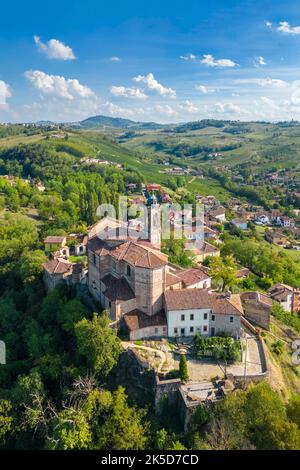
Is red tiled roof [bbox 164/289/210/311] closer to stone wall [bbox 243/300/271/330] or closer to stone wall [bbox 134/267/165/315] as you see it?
stone wall [bbox 134/267/165/315]

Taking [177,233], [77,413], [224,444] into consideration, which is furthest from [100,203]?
[224,444]

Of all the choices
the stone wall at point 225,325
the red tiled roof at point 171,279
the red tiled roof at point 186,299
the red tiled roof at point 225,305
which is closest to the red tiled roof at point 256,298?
the red tiled roof at point 225,305

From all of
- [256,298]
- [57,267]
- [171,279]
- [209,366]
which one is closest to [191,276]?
[171,279]

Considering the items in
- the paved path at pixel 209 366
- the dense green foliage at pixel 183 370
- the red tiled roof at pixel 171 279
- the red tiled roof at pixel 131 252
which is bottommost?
the paved path at pixel 209 366

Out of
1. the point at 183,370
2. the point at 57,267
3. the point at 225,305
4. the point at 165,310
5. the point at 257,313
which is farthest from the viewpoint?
the point at 57,267

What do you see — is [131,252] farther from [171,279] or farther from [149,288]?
[171,279]

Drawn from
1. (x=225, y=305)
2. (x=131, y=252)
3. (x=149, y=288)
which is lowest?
(x=225, y=305)

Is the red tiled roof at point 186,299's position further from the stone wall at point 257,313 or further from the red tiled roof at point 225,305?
the stone wall at point 257,313

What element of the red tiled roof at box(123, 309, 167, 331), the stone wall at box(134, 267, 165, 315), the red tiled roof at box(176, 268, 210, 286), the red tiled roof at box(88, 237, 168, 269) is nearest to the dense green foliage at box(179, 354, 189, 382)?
the red tiled roof at box(123, 309, 167, 331)
